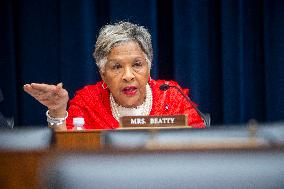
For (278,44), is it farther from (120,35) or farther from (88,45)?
(120,35)

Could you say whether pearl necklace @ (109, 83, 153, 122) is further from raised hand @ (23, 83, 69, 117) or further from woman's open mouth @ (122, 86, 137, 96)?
raised hand @ (23, 83, 69, 117)

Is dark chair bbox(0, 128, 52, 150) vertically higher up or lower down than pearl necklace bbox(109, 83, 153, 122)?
lower down

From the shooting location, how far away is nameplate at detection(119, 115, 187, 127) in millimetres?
1308

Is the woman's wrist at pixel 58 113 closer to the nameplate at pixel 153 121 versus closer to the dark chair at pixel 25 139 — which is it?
the nameplate at pixel 153 121

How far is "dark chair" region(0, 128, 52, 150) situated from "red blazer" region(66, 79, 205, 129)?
128 cm

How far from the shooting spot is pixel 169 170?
18.2 inches

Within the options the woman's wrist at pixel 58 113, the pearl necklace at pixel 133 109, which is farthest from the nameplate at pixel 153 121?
the pearl necklace at pixel 133 109

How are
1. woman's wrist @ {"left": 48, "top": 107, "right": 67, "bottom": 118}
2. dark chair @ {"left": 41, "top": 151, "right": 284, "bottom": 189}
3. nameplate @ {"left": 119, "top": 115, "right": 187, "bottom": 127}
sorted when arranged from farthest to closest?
woman's wrist @ {"left": 48, "top": 107, "right": 67, "bottom": 118}, nameplate @ {"left": 119, "top": 115, "right": 187, "bottom": 127}, dark chair @ {"left": 41, "top": 151, "right": 284, "bottom": 189}

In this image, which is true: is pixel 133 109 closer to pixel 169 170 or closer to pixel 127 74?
pixel 127 74

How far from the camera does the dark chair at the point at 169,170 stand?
0.45 meters

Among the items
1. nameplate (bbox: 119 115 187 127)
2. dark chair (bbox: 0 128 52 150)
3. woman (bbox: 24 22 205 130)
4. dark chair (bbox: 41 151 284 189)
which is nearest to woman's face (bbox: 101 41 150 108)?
woman (bbox: 24 22 205 130)

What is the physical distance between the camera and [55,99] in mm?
1644

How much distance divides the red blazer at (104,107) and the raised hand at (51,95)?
0.22 metres

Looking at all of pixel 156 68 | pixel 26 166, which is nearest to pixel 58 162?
pixel 26 166
